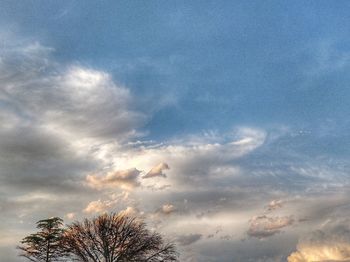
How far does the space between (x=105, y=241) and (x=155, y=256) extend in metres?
6.24

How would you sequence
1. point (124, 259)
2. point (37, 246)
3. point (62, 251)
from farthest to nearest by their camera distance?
point (37, 246)
point (62, 251)
point (124, 259)

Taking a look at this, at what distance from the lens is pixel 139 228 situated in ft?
178

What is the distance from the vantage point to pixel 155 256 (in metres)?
53.2

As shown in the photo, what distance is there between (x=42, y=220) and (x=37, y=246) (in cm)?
354

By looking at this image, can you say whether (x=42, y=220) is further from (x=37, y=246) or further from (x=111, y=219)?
(x=111, y=219)

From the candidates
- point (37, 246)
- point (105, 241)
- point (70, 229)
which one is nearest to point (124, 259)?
point (105, 241)

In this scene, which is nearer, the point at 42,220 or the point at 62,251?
the point at 62,251

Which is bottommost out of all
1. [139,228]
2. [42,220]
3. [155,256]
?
[155,256]

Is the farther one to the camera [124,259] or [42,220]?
[42,220]

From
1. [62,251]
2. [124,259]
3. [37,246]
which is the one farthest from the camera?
[37,246]

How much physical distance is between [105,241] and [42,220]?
1358 cm

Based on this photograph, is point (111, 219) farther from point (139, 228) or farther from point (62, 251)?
point (62, 251)

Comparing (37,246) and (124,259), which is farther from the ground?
(37,246)

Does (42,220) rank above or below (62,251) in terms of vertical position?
above
